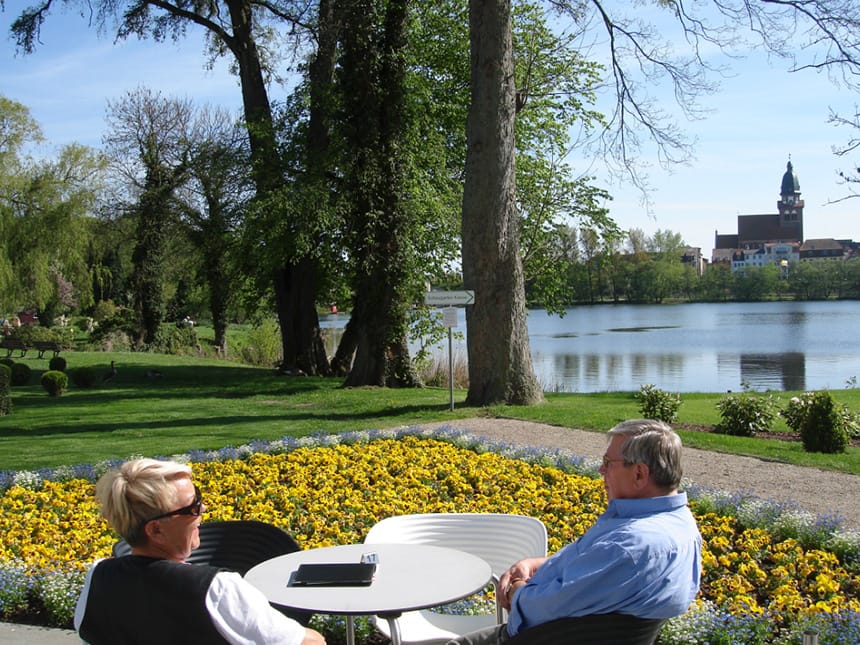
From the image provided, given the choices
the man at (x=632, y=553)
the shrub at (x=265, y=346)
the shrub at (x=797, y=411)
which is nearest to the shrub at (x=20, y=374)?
the shrub at (x=265, y=346)

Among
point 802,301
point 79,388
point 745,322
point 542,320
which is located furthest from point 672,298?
point 79,388

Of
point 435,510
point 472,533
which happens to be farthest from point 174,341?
point 472,533

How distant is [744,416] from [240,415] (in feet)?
26.3

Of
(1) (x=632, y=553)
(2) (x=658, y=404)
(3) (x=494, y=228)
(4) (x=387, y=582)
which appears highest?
(3) (x=494, y=228)

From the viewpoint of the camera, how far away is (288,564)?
3.64 metres

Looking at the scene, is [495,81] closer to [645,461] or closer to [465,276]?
[465,276]

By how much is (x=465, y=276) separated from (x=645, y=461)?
11.4 meters

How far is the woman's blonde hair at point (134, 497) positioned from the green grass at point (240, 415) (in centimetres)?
788

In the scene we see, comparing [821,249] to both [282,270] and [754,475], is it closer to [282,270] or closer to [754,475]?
[282,270]

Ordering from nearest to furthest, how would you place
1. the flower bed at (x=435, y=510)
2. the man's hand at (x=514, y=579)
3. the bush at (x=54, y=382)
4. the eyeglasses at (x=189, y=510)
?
the eyeglasses at (x=189, y=510) < the man's hand at (x=514, y=579) < the flower bed at (x=435, y=510) < the bush at (x=54, y=382)

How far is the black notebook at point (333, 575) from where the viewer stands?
3344mm

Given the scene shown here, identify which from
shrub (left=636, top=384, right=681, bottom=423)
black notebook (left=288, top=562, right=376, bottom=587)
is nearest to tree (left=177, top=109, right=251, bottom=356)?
shrub (left=636, top=384, right=681, bottom=423)

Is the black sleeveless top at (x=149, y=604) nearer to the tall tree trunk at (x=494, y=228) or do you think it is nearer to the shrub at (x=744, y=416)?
the shrub at (x=744, y=416)

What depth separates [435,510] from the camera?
23.6 ft
